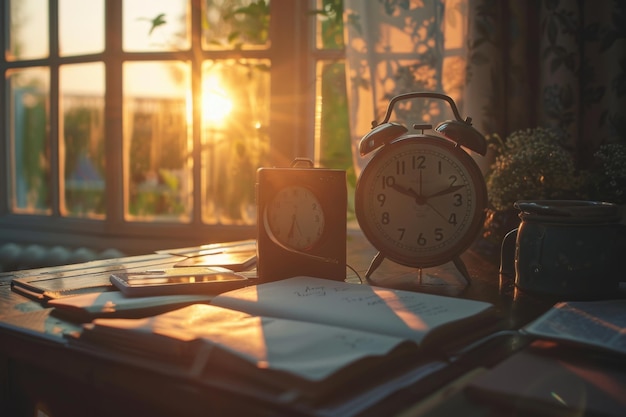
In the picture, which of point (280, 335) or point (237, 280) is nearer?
point (280, 335)

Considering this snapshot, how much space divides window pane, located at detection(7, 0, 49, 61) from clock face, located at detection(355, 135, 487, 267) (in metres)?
2.06

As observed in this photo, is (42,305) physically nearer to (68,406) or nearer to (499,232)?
(68,406)

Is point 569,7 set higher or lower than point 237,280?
higher

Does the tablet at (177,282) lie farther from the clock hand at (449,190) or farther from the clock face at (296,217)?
the clock hand at (449,190)

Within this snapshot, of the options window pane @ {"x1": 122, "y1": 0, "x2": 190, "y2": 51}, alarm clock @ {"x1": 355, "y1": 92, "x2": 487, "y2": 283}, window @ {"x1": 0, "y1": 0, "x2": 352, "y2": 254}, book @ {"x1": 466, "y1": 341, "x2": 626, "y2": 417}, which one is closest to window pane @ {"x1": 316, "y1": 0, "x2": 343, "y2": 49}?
window @ {"x1": 0, "y1": 0, "x2": 352, "y2": 254}

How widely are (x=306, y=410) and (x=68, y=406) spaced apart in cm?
41

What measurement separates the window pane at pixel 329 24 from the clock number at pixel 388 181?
1221 millimetres

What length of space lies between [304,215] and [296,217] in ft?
0.04

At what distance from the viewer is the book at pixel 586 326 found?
57 centimetres

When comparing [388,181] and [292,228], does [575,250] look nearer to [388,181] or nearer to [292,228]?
[388,181]

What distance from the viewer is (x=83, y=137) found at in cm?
249

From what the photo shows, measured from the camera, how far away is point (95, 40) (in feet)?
7.98

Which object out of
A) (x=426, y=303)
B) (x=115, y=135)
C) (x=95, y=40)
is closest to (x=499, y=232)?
(x=426, y=303)

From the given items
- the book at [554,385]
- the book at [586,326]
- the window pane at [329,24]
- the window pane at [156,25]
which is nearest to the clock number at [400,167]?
the book at [586,326]
